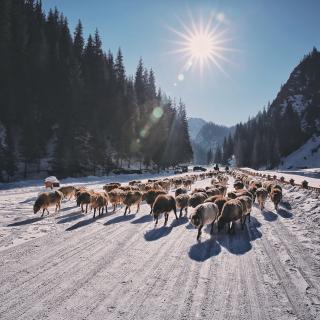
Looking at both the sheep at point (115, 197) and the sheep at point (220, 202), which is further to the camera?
the sheep at point (115, 197)

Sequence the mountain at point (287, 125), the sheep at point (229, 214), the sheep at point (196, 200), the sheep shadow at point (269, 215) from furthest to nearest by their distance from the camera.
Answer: the mountain at point (287, 125) → the sheep at point (196, 200) → the sheep shadow at point (269, 215) → the sheep at point (229, 214)

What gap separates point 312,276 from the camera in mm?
8070

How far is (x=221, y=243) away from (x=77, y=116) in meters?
48.2

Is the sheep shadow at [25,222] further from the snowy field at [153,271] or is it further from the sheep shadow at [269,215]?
the sheep shadow at [269,215]

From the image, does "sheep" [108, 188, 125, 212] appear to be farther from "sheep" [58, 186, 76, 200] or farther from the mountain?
the mountain

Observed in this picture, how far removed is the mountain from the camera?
13650 centimetres

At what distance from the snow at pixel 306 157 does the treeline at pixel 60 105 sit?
7383 cm

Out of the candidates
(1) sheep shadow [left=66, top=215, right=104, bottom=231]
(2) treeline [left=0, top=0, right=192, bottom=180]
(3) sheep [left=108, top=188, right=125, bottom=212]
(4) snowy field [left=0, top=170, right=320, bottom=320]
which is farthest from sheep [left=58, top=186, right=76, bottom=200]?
(2) treeline [left=0, top=0, right=192, bottom=180]

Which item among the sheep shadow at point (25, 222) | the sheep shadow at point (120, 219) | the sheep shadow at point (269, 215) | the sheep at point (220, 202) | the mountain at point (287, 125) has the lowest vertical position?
the sheep shadow at point (25, 222)

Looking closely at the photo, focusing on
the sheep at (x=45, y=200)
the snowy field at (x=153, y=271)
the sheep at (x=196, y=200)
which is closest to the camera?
the snowy field at (x=153, y=271)

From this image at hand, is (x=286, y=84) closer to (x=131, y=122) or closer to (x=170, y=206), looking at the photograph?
(x=131, y=122)

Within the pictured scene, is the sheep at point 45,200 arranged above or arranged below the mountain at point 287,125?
below

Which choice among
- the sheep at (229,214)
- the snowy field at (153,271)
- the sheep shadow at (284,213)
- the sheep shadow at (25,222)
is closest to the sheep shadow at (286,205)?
the sheep shadow at (284,213)

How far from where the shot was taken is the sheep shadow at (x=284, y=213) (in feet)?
53.1
